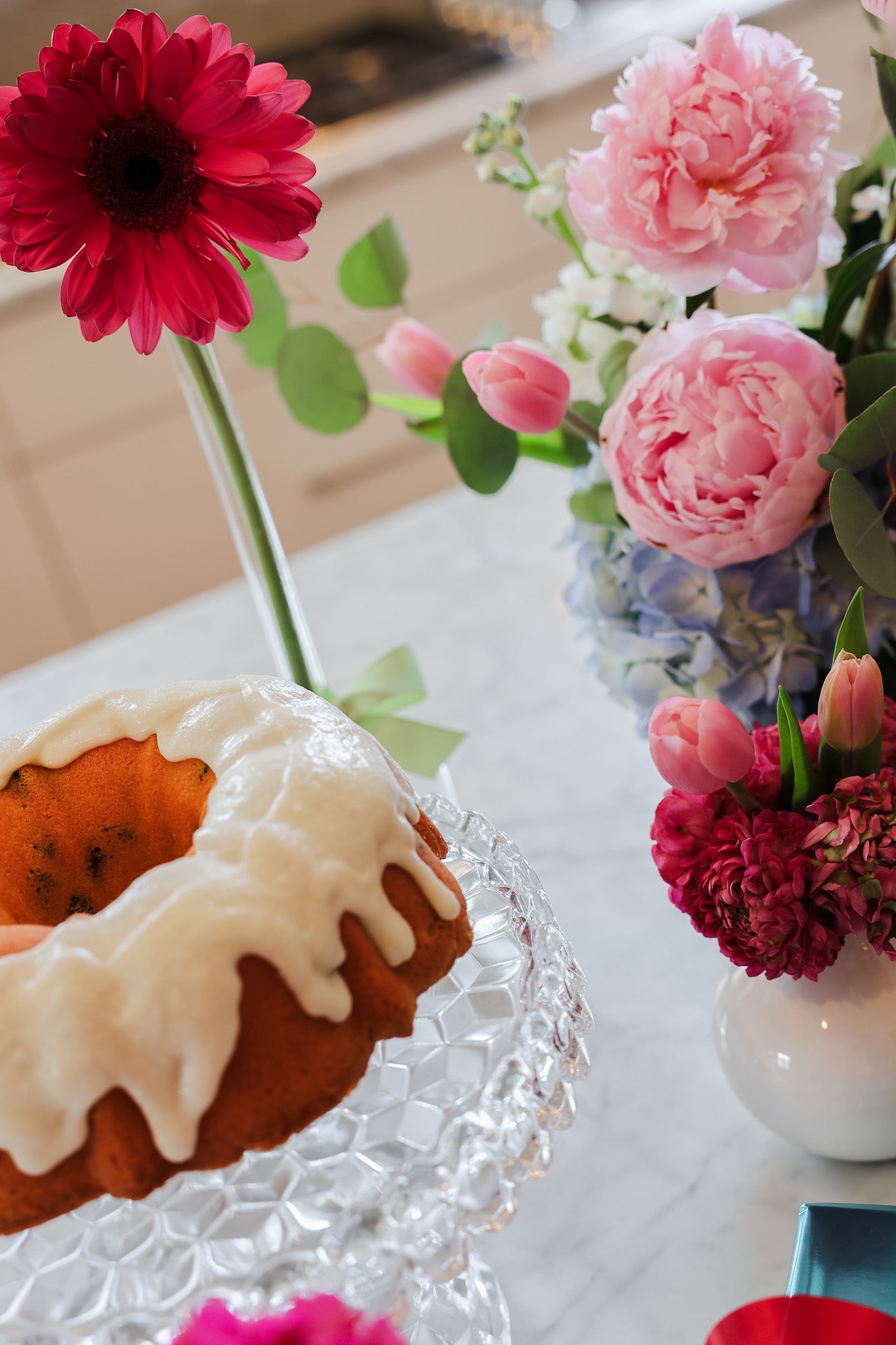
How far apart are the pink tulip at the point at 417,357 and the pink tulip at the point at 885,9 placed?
235 millimetres

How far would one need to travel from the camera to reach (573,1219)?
1.52 feet

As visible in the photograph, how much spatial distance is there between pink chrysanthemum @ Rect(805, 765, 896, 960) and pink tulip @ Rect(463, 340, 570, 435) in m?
0.19

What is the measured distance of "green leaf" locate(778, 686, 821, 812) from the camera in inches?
16.0

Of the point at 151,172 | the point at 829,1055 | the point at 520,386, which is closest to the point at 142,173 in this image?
the point at 151,172

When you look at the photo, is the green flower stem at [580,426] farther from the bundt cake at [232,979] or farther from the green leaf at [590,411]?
the bundt cake at [232,979]

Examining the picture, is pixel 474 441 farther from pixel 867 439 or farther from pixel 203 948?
pixel 203 948

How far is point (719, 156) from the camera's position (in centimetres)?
46

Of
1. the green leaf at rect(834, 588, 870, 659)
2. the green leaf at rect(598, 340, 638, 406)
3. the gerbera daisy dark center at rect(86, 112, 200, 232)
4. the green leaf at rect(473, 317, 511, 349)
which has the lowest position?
the green leaf at rect(834, 588, 870, 659)

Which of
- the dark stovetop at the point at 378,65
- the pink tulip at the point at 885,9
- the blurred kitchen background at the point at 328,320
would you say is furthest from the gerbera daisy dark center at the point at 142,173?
the dark stovetop at the point at 378,65

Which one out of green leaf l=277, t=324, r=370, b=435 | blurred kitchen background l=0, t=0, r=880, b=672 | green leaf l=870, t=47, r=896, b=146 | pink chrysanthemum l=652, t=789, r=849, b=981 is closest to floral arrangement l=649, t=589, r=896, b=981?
pink chrysanthemum l=652, t=789, r=849, b=981

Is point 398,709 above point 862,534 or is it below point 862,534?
below

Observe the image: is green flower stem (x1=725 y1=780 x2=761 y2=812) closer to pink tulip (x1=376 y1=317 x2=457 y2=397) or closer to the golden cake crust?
the golden cake crust

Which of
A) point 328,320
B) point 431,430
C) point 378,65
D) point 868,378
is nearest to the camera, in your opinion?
point 868,378

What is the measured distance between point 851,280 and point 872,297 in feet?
0.09
